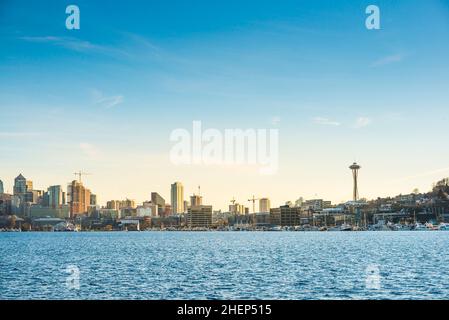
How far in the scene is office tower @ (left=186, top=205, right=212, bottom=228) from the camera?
94.9 m

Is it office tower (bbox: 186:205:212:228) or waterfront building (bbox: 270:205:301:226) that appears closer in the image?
office tower (bbox: 186:205:212:228)

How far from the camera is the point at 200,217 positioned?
96.7 metres

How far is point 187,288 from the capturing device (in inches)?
790

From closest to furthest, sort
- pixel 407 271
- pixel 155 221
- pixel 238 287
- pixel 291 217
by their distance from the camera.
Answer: pixel 238 287, pixel 407 271, pixel 155 221, pixel 291 217

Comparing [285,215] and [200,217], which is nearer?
[200,217]

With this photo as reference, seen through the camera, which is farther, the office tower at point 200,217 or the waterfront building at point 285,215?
the waterfront building at point 285,215

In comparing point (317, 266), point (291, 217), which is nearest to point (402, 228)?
point (291, 217)

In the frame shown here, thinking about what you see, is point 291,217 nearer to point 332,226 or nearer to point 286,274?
point 332,226

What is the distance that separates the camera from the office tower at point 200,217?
94938 mm

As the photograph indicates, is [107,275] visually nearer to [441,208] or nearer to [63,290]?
[63,290]
